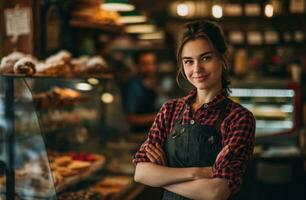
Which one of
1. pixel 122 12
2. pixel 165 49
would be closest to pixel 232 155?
pixel 122 12

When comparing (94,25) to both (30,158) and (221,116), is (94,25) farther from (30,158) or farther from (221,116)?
(221,116)

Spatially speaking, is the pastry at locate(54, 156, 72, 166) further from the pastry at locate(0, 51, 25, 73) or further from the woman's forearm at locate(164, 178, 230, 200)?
the woman's forearm at locate(164, 178, 230, 200)

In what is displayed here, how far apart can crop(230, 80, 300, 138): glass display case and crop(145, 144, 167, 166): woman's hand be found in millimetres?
3410

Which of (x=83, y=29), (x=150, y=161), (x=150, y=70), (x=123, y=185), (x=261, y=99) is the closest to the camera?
(x=150, y=161)

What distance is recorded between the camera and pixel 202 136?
2.12m

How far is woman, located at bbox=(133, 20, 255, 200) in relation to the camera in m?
2.04

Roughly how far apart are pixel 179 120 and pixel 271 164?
98.1 inches

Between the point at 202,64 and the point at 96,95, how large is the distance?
217cm

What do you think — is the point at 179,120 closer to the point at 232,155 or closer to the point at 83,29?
the point at 232,155

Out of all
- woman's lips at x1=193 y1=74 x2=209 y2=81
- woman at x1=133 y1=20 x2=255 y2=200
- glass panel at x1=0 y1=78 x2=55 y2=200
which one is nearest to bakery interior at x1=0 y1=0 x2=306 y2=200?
glass panel at x1=0 y1=78 x2=55 y2=200

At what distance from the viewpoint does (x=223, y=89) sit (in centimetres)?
223

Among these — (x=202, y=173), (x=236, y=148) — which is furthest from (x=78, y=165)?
(x=236, y=148)

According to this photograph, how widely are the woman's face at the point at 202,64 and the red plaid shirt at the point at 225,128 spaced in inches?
3.7

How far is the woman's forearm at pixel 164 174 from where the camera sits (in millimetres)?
2072
